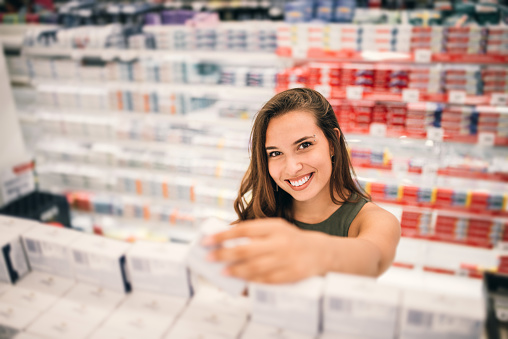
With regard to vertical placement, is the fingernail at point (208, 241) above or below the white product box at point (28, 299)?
above

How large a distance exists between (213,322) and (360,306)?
42cm

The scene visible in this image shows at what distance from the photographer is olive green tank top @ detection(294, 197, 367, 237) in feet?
Answer: 5.17

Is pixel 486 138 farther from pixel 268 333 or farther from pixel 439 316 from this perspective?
pixel 268 333

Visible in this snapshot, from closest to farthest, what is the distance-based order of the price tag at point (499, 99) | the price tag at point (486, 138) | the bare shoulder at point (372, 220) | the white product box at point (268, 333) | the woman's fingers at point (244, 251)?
the woman's fingers at point (244, 251), the white product box at point (268, 333), the bare shoulder at point (372, 220), the price tag at point (499, 99), the price tag at point (486, 138)

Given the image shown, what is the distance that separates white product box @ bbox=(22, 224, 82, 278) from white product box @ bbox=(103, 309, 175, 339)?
0.30 metres

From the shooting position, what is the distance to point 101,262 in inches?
49.5

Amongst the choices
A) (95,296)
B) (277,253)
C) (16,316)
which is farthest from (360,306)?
(16,316)

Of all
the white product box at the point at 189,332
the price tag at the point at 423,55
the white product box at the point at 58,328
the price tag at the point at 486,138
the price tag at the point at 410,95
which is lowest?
the price tag at the point at 486,138

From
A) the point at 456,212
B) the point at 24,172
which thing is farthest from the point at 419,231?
the point at 24,172

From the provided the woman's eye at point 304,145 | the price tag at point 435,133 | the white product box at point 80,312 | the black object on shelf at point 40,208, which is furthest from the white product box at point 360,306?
the black object on shelf at point 40,208

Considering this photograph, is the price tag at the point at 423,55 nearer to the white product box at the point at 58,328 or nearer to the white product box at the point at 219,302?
the white product box at the point at 219,302

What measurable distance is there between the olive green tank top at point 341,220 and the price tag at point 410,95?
5.53 feet

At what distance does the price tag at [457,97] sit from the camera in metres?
2.94

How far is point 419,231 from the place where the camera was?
11.2ft
